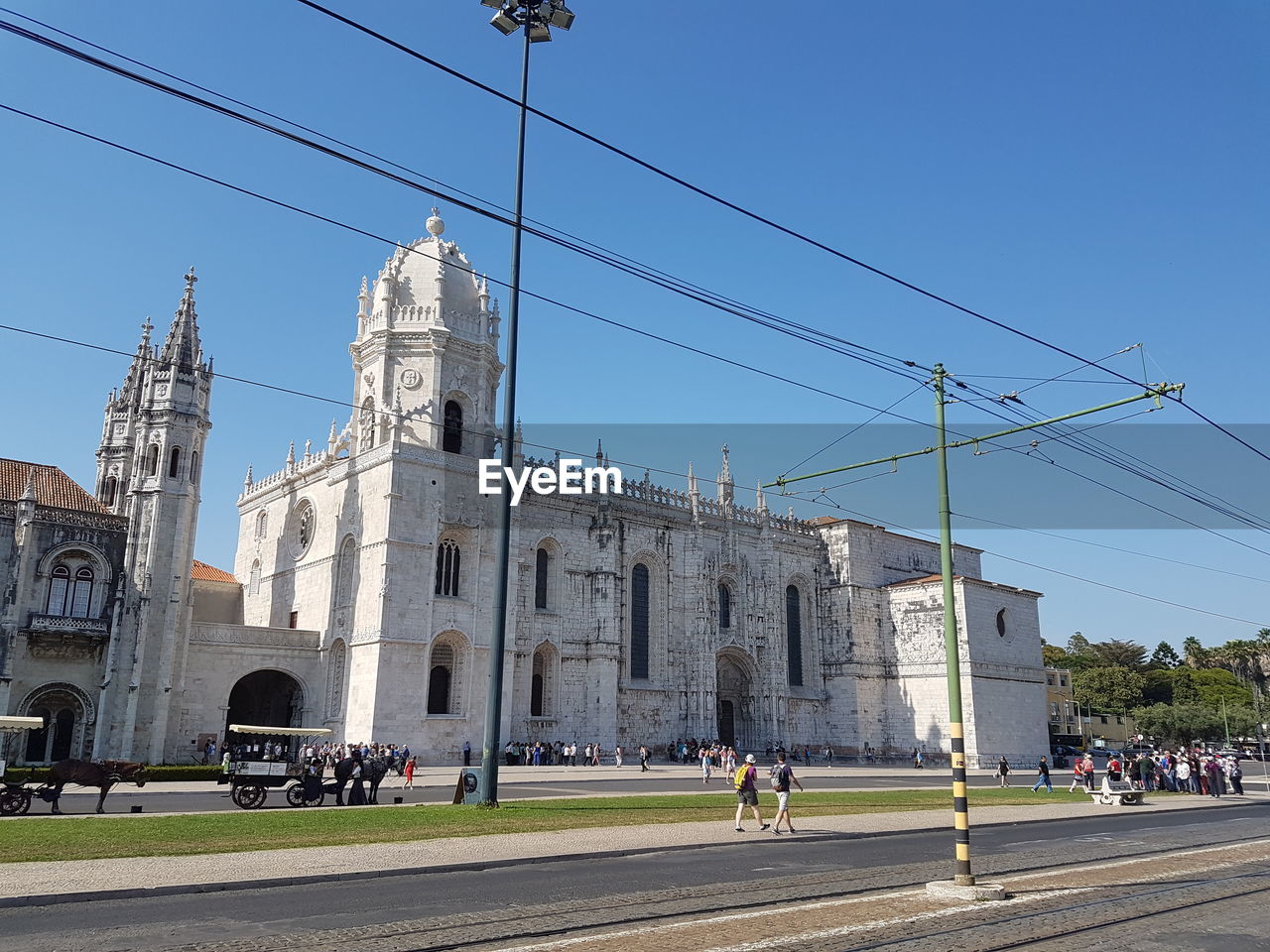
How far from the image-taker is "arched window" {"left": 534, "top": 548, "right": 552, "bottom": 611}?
155 ft

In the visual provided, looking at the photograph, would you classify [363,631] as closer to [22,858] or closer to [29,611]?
[29,611]

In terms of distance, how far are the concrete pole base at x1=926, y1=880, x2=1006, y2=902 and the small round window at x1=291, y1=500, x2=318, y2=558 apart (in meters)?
40.6

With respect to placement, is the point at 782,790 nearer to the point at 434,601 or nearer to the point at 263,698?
the point at 434,601

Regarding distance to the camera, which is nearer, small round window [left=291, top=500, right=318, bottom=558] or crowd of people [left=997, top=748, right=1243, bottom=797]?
crowd of people [left=997, top=748, right=1243, bottom=797]

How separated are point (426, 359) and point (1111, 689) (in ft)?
266

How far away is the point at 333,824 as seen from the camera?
18.1 m


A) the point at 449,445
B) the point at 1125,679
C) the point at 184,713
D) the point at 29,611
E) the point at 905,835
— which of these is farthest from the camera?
the point at 1125,679

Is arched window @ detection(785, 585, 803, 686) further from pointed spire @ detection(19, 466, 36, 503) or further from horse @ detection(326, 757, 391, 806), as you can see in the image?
pointed spire @ detection(19, 466, 36, 503)

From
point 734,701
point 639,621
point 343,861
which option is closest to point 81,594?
point 639,621

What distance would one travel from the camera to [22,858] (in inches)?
514

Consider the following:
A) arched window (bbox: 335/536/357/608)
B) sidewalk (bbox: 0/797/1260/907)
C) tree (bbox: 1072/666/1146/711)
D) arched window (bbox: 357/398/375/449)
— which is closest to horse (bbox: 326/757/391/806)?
sidewalk (bbox: 0/797/1260/907)

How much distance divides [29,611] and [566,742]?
23.3m

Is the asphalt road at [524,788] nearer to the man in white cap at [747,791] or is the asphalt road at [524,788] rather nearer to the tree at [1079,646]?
the man in white cap at [747,791]

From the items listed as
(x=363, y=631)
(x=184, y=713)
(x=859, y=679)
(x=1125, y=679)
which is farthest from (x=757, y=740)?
(x=1125, y=679)
